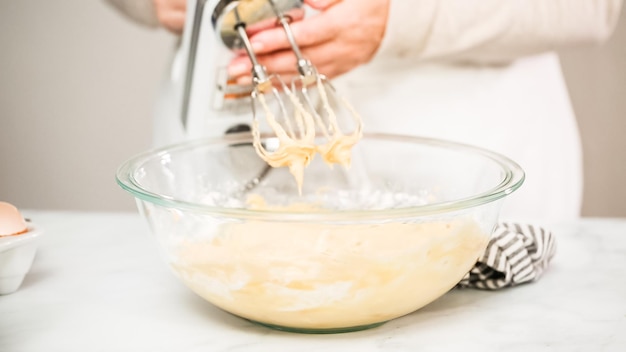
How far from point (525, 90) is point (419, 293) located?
586mm

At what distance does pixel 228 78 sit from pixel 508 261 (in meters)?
0.40

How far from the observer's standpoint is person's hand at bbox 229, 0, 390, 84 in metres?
0.88

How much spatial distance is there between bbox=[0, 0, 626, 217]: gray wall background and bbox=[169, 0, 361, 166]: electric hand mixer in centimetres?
19

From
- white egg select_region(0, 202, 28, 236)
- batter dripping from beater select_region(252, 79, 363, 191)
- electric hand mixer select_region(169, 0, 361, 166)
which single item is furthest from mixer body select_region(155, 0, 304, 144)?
white egg select_region(0, 202, 28, 236)

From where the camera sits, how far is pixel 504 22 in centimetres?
101

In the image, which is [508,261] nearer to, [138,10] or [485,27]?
[485,27]

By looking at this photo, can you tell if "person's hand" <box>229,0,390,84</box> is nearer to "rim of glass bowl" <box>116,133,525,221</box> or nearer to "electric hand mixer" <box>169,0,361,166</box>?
"electric hand mixer" <box>169,0,361,166</box>

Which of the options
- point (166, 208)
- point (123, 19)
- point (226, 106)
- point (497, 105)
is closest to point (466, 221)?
Answer: point (166, 208)

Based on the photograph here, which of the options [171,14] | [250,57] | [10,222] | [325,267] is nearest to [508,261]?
[325,267]

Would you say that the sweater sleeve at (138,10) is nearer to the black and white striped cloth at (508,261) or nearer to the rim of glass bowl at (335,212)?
the rim of glass bowl at (335,212)

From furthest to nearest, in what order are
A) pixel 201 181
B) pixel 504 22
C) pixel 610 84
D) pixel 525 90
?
1. pixel 610 84
2. pixel 525 90
3. pixel 504 22
4. pixel 201 181

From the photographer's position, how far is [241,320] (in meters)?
0.67

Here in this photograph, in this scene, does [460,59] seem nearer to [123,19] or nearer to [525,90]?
[525,90]

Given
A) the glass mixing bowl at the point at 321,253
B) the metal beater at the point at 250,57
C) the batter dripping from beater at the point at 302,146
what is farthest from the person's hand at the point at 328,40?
the glass mixing bowl at the point at 321,253
